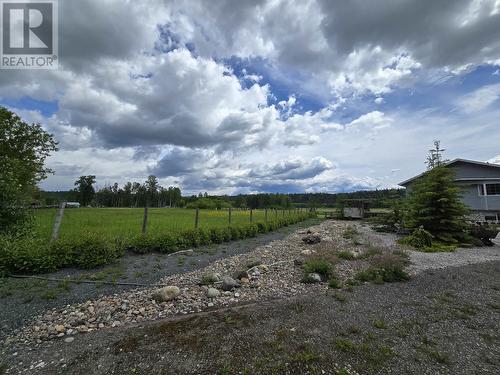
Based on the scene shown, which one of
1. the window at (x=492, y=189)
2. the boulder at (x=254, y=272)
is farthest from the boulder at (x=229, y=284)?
the window at (x=492, y=189)

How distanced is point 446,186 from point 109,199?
98.1 metres

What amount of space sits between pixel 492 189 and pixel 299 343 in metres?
26.7

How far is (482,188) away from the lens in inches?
834

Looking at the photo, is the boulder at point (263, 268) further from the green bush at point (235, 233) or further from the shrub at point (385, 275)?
the green bush at point (235, 233)

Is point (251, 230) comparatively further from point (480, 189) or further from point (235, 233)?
A: point (480, 189)

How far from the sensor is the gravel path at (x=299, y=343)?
10.0ft

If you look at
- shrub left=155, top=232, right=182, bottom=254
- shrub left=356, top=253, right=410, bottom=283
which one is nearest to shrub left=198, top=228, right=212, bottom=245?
shrub left=155, top=232, right=182, bottom=254

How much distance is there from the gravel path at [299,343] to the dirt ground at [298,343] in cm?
1

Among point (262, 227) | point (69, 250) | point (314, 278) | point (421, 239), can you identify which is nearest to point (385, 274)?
point (314, 278)

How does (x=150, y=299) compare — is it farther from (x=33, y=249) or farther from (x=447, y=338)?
(x=447, y=338)

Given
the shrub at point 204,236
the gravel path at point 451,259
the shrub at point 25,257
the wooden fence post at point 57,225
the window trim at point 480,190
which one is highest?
the window trim at point 480,190

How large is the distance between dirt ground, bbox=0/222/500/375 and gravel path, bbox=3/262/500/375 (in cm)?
1

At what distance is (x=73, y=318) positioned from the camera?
4.29 meters

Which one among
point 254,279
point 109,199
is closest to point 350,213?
point 254,279
